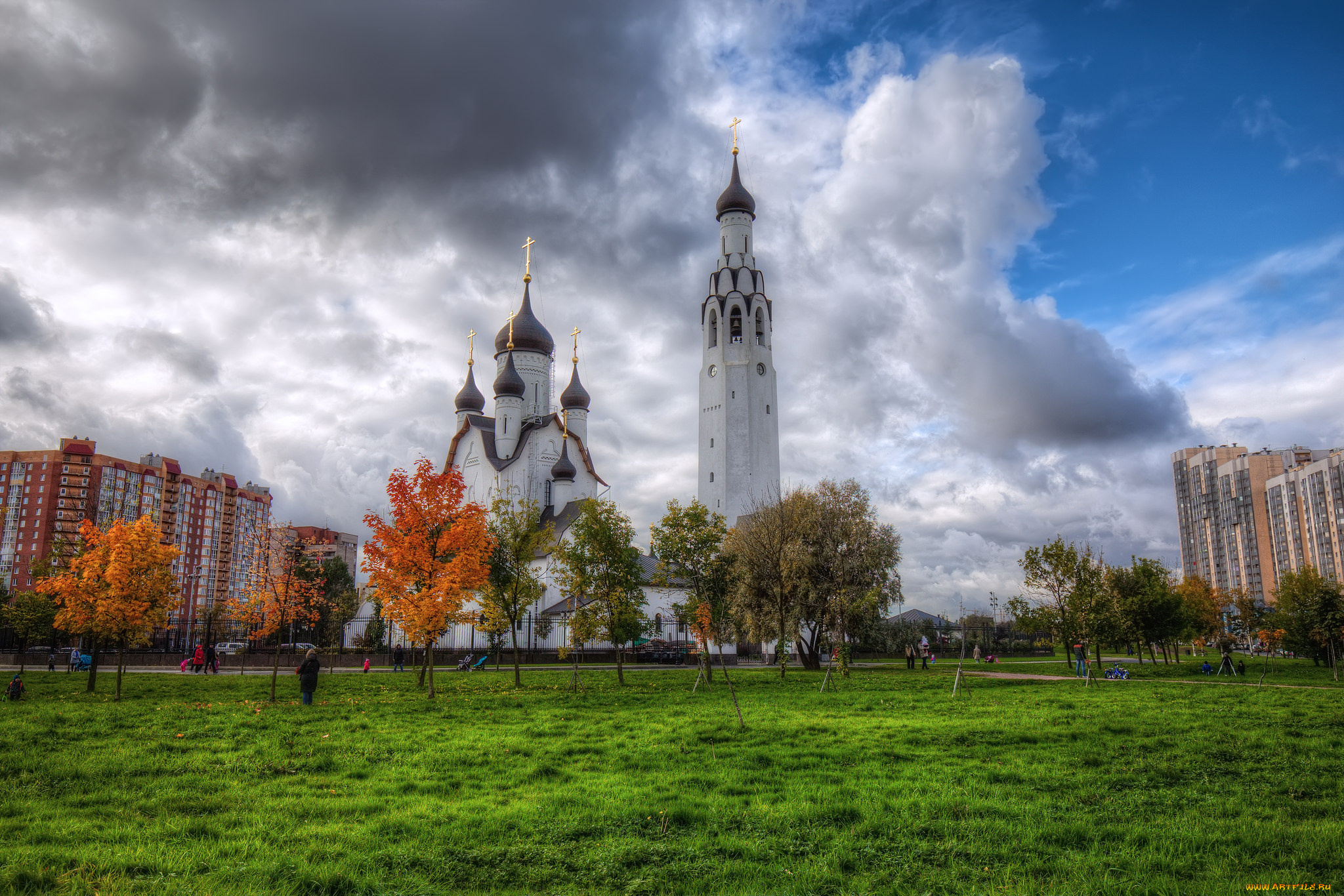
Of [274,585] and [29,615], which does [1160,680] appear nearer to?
[274,585]

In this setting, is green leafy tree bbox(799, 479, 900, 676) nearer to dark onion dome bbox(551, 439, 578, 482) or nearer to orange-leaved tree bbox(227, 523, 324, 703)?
orange-leaved tree bbox(227, 523, 324, 703)

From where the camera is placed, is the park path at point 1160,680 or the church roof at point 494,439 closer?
the park path at point 1160,680

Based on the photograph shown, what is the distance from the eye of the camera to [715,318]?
6353cm

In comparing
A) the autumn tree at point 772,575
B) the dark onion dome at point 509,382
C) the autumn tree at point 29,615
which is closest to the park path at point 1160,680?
the autumn tree at point 772,575

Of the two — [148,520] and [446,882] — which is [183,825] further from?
[148,520]

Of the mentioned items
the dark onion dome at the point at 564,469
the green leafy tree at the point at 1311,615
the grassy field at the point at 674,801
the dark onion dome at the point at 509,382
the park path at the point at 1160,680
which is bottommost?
the park path at the point at 1160,680

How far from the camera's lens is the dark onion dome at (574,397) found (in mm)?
64500

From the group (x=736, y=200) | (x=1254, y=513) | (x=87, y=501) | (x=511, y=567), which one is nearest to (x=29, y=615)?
(x=511, y=567)

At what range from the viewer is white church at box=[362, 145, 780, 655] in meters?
59.2

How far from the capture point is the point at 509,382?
58.6 meters

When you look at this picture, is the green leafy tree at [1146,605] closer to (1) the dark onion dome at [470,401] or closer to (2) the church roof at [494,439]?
(2) the church roof at [494,439]

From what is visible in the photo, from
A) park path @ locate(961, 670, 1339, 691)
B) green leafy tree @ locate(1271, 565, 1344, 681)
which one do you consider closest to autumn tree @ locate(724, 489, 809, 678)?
park path @ locate(961, 670, 1339, 691)

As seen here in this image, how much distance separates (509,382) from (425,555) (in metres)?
39.9

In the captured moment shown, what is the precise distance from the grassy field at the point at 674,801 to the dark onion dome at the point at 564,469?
4316 centimetres
